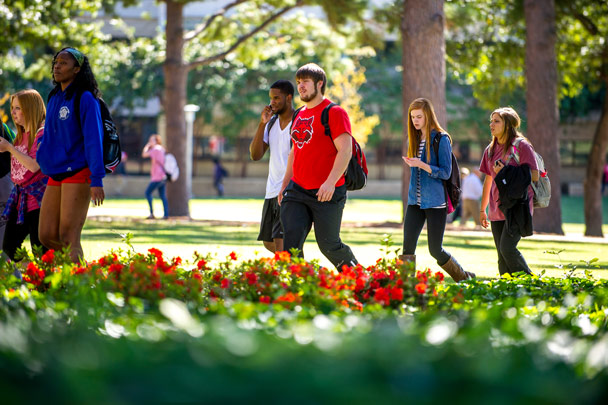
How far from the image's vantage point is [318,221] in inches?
289

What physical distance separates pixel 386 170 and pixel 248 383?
5617cm

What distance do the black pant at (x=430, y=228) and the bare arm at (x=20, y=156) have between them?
129 inches

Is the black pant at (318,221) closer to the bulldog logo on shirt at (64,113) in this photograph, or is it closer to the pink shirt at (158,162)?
the bulldog logo on shirt at (64,113)

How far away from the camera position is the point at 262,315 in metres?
3.76

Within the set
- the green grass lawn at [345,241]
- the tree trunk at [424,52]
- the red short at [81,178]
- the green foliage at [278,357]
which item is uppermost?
the tree trunk at [424,52]

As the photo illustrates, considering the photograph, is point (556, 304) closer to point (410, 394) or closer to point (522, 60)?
point (410, 394)

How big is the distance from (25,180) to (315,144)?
295cm

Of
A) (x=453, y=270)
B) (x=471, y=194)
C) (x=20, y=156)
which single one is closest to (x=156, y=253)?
(x=20, y=156)

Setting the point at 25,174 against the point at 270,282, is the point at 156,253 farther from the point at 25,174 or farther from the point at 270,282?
the point at 25,174

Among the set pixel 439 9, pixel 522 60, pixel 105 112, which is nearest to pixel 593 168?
pixel 522 60

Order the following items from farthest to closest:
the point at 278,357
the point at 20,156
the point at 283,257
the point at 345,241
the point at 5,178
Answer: the point at 345,241, the point at 5,178, the point at 20,156, the point at 283,257, the point at 278,357

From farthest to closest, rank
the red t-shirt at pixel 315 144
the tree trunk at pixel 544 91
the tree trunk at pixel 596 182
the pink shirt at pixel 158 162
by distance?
1. the tree trunk at pixel 596 182
2. the pink shirt at pixel 158 162
3. the tree trunk at pixel 544 91
4. the red t-shirt at pixel 315 144

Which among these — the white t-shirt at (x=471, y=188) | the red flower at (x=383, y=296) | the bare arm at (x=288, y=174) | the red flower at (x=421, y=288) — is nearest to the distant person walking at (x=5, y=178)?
the bare arm at (x=288, y=174)

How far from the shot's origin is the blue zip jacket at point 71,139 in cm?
723
